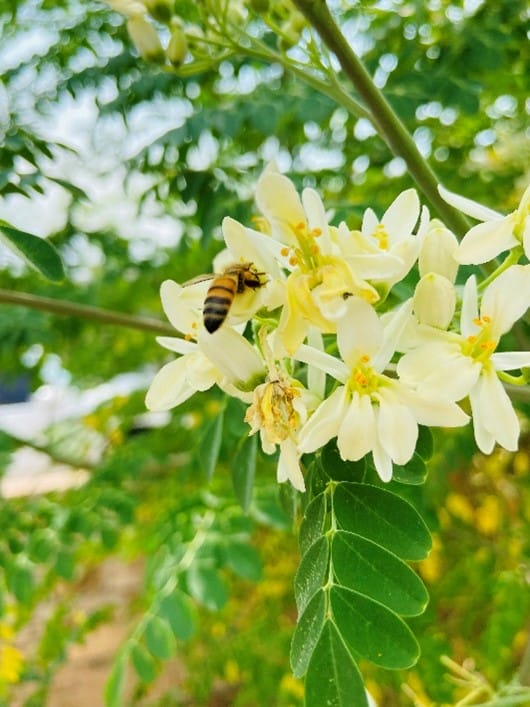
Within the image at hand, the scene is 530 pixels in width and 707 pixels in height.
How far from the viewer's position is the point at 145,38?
871mm

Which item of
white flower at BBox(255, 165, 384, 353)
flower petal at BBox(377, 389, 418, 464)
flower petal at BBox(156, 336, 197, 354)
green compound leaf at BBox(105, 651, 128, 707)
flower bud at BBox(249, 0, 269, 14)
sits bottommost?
green compound leaf at BBox(105, 651, 128, 707)

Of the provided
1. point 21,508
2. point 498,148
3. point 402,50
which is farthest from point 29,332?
point 498,148

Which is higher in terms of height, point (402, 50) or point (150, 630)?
point (402, 50)

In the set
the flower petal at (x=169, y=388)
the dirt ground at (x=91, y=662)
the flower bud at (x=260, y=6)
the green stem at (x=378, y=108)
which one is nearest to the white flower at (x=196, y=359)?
the flower petal at (x=169, y=388)

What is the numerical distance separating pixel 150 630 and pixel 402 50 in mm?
1123

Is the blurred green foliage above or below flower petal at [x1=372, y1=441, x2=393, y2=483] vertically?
below

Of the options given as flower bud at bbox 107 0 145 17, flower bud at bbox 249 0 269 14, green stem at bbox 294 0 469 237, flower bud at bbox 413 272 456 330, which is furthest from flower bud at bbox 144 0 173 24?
flower bud at bbox 413 272 456 330

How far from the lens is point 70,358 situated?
1981 millimetres

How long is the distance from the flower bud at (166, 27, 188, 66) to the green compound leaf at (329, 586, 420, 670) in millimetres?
649

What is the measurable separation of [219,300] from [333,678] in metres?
0.24

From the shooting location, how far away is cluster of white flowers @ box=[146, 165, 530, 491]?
1.52 feet

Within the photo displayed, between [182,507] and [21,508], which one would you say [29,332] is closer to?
[21,508]

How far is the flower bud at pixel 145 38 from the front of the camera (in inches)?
34.0

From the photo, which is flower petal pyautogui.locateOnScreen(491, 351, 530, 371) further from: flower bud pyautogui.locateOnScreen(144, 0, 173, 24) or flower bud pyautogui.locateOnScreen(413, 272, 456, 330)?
flower bud pyautogui.locateOnScreen(144, 0, 173, 24)
